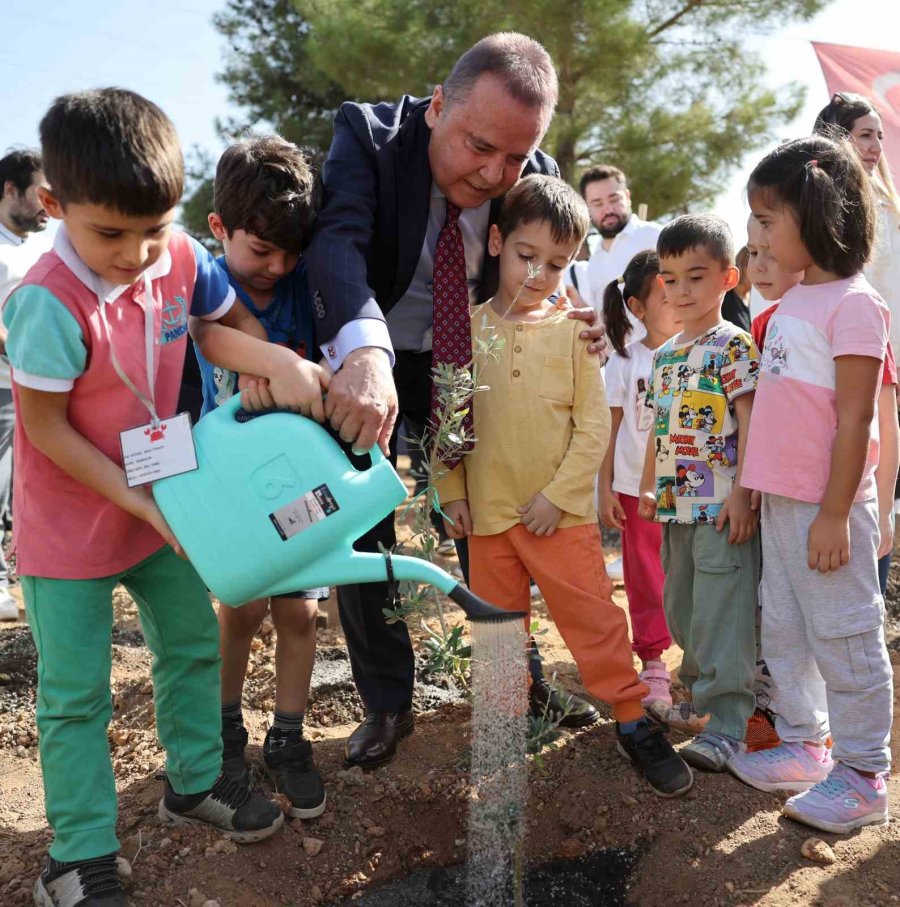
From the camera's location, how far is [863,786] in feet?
7.75

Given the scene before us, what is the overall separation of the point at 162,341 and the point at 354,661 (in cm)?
115

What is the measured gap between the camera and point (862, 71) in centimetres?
516

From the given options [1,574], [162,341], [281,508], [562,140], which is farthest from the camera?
[562,140]

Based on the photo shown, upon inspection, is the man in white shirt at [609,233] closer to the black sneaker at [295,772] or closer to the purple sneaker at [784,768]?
the purple sneaker at [784,768]

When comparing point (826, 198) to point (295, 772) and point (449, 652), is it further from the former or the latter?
point (295, 772)

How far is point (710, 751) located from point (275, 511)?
1494 millimetres

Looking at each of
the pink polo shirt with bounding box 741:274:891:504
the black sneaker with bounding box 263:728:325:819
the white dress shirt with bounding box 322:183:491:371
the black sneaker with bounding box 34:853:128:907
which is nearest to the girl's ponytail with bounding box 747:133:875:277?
the pink polo shirt with bounding box 741:274:891:504

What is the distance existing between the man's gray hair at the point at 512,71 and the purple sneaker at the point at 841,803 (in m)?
1.84

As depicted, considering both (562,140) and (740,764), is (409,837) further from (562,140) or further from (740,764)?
(562,140)

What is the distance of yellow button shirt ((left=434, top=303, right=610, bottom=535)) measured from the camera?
2559 mm

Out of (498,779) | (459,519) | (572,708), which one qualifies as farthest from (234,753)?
(572,708)

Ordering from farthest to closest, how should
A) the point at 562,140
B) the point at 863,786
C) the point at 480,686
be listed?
the point at 562,140 → the point at 863,786 → the point at 480,686

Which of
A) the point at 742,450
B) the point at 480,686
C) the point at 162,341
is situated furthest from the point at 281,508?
the point at 742,450

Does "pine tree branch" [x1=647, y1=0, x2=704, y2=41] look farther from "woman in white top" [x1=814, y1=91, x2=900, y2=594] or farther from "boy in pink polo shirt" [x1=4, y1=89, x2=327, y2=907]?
"boy in pink polo shirt" [x1=4, y1=89, x2=327, y2=907]
